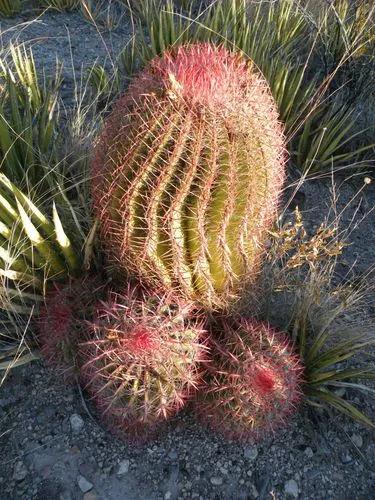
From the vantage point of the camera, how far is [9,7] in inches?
174

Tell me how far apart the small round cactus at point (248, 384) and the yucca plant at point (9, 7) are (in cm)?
363

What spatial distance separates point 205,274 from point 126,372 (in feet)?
1.30

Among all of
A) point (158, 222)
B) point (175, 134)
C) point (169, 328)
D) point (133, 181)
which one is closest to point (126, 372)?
point (169, 328)

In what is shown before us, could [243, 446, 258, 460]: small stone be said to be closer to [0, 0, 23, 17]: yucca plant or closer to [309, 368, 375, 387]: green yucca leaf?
[309, 368, 375, 387]: green yucca leaf

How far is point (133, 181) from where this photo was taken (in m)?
1.57

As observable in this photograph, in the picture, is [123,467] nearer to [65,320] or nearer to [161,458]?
[161,458]

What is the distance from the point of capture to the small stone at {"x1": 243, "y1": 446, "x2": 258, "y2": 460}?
1979mm

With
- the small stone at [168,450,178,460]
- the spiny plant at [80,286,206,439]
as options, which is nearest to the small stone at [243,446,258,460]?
the small stone at [168,450,178,460]

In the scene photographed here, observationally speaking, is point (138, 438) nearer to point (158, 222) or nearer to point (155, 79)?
point (158, 222)

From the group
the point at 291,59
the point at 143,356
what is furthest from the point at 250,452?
the point at 291,59

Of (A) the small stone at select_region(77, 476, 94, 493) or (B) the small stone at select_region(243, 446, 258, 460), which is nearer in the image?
(A) the small stone at select_region(77, 476, 94, 493)

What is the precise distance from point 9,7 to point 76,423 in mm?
3624

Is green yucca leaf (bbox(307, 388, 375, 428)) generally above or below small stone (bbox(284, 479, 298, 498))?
above

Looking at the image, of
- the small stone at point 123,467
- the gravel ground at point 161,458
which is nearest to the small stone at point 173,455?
the gravel ground at point 161,458
